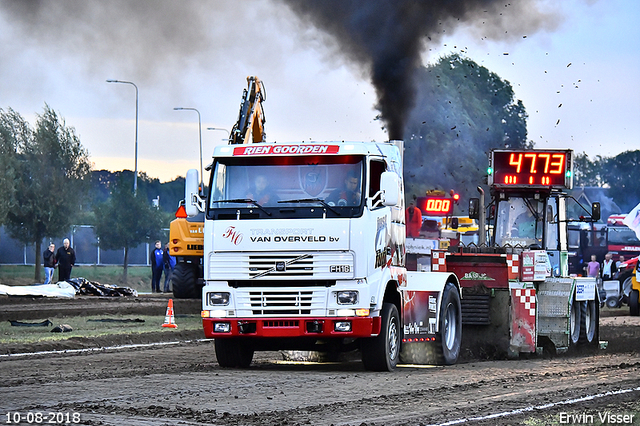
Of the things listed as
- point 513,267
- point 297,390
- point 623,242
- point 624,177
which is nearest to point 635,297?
point 513,267

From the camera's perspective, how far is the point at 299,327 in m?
13.9

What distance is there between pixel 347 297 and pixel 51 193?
120 feet

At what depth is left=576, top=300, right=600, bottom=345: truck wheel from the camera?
65.0 ft

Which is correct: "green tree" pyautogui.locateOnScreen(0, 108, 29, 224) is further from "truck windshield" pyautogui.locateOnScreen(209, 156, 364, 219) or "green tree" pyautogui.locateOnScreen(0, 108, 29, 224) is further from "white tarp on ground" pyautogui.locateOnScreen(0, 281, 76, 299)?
"truck windshield" pyautogui.locateOnScreen(209, 156, 364, 219)

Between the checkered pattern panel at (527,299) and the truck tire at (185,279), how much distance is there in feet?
43.4

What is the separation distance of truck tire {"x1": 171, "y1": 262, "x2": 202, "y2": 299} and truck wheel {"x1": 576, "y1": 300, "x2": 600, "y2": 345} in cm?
1225

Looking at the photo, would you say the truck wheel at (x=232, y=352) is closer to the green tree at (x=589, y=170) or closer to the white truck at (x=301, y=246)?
the white truck at (x=301, y=246)

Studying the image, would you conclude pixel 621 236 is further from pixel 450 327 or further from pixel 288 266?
pixel 288 266

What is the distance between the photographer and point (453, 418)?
991cm

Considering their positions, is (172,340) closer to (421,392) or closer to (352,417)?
(421,392)

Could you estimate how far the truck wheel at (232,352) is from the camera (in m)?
14.9

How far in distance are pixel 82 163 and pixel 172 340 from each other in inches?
1237

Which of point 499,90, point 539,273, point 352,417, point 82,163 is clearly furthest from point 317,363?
point 499,90

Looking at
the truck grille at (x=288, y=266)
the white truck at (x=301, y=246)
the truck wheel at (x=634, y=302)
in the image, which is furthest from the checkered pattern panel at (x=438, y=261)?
the truck wheel at (x=634, y=302)
